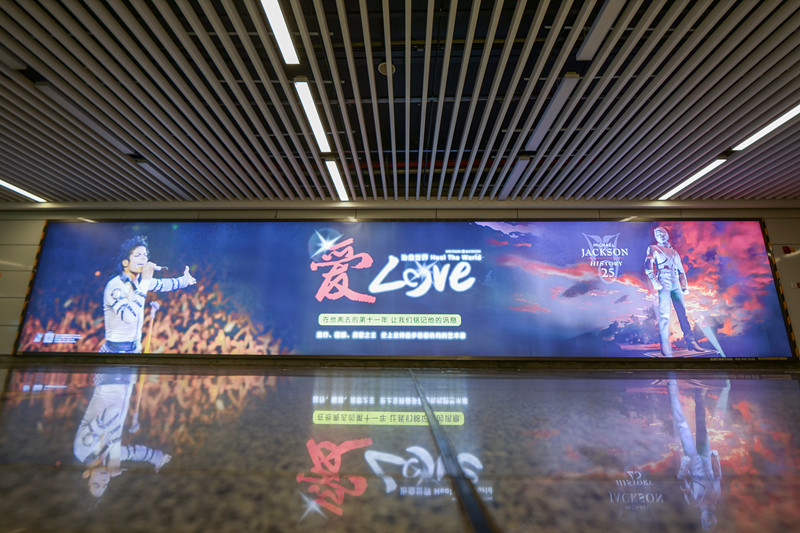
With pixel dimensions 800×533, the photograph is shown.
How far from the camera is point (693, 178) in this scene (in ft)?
18.4

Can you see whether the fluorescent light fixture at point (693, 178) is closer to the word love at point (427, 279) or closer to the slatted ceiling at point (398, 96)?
the slatted ceiling at point (398, 96)

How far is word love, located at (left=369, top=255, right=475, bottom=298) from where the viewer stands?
6395mm

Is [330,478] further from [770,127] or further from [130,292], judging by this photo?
[130,292]

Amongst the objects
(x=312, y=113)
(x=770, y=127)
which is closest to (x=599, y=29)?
(x=312, y=113)

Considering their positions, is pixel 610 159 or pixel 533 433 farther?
pixel 610 159

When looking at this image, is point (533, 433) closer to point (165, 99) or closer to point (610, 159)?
point (165, 99)

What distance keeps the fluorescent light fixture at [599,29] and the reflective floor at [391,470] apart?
3.08m

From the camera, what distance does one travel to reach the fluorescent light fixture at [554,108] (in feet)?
11.9

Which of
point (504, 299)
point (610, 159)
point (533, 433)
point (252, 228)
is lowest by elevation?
point (533, 433)

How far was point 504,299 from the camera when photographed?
6.32 meters

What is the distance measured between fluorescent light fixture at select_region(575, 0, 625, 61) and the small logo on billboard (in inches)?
153

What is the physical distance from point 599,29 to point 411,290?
449 cm

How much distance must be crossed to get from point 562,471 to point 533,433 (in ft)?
1.13

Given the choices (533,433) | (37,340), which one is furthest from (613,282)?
(37,340)
